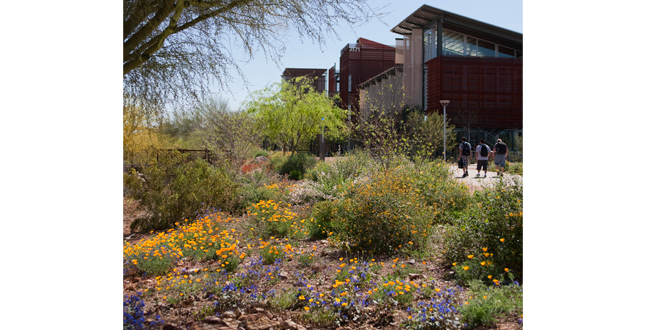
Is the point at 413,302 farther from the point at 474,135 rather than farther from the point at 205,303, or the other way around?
the point at 474,135

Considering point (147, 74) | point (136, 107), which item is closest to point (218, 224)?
point (136, 107)

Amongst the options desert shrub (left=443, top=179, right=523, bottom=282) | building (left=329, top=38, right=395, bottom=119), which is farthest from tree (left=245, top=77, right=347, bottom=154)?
desert shrub (left=443, top=179, right=523, bottom=282)

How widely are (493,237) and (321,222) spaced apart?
254cm

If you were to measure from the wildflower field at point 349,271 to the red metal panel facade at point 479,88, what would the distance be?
74.7 feet

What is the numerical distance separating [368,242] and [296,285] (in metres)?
1.22

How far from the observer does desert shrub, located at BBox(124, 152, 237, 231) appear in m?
6.30

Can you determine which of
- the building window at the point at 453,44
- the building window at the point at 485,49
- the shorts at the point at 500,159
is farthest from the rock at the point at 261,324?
the building window at the point at 485,49

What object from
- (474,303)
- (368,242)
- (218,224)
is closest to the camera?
(474,303)

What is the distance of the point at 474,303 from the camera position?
2.49m

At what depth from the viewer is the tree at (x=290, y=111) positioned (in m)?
19.8

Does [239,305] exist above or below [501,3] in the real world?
below

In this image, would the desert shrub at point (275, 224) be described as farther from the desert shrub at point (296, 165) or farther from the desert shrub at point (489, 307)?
the desert shrub at point (296, 165)

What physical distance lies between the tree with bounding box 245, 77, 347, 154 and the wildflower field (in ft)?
47.9
